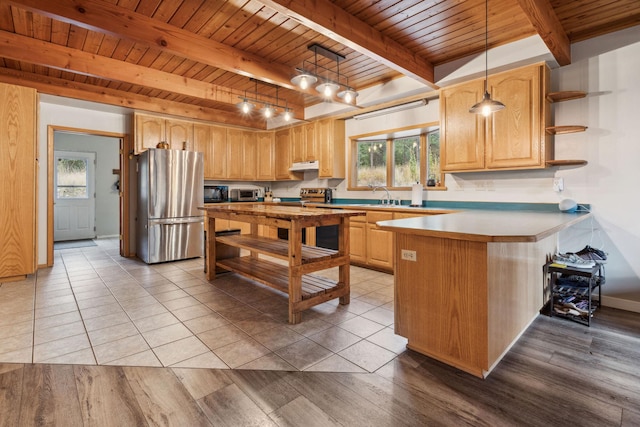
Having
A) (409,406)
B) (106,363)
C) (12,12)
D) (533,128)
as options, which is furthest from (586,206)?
(12,12)

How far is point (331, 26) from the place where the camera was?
2553 millimetres

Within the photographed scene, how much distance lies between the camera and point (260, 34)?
313cm

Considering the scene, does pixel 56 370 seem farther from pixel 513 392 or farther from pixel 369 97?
pixel 369 97

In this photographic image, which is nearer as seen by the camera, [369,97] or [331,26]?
[331,26]

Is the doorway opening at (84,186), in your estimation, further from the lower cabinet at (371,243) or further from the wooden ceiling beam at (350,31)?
the wooden ceiling beam at (350,31)

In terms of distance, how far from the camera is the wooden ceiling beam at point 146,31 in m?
2.43

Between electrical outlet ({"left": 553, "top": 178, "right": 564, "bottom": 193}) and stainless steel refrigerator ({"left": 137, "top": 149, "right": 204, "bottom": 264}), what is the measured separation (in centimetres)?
479

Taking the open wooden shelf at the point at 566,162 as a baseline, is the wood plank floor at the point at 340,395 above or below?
below

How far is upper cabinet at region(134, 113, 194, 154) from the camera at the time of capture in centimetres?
510

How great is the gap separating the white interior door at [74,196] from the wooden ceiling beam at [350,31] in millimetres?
7091

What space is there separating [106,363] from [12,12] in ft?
10.1

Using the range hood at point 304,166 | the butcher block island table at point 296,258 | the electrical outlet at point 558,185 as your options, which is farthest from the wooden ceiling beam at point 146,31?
the electrical outlet at point 558,185

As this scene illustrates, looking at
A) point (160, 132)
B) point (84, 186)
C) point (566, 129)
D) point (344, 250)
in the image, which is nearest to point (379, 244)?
point (344, 250)

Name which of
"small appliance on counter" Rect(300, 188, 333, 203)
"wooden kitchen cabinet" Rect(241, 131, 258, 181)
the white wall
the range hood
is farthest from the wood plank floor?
the white wall
